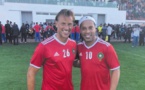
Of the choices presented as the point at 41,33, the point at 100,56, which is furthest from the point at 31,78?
the point at 41,33

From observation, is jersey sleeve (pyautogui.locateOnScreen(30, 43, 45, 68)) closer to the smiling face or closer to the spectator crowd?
the smiling face

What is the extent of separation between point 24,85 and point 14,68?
7.44 ft

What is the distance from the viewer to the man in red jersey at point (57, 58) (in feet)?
8.07

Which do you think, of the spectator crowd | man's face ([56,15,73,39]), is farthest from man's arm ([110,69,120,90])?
the spectator crowd

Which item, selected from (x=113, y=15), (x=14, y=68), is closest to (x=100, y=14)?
(x=113, y=15)

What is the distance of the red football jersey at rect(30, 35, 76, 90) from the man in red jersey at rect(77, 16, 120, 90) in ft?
0.65

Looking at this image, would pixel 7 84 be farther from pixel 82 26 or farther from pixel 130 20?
pixel 130 20

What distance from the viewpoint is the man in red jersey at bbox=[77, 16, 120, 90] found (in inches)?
100

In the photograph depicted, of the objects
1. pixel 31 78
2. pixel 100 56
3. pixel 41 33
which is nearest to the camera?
pixel 31 78

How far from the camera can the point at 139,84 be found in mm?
6391

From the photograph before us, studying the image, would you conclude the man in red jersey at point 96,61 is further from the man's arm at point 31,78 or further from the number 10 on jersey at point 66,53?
the man's arm at point 31,78

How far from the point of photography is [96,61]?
2.59 metres

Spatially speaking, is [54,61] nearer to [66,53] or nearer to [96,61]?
[66,53]

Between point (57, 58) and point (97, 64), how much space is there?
1.59 feet
